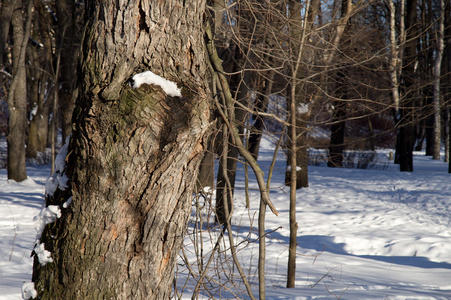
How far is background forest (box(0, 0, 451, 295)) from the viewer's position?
3.23 m

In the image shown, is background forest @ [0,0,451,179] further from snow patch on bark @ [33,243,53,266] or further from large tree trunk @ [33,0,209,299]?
snow patch on bark @ [33,243,53,266]

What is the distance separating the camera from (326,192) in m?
10.1

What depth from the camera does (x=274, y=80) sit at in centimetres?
774

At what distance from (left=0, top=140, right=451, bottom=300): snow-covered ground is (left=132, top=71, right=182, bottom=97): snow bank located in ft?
3.69

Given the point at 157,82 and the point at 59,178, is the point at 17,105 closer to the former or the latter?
the point at 59,178

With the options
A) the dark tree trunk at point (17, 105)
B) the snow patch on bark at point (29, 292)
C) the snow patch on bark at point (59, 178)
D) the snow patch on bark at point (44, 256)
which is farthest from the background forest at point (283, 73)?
the snow patch on bark at point (29, 292)

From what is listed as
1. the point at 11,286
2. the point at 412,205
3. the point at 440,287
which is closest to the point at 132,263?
the point at 11,286

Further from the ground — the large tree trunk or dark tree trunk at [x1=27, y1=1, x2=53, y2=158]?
dark tree trunk at [x1=27, y1=1, x2=53, y2=158]

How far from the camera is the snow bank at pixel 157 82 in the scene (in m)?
1.75

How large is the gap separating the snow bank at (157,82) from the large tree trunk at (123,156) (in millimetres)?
22

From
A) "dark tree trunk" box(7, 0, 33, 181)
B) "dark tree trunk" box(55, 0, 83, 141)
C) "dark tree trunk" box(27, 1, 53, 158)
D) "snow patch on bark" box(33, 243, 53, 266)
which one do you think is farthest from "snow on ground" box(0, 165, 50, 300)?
"dark tree trunk" box(27, 1, 53, 158)

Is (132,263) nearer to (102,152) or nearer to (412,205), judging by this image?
(102,152)

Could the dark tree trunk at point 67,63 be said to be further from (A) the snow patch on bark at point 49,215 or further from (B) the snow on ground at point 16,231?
(A) the snow patch on bark at point 49,215

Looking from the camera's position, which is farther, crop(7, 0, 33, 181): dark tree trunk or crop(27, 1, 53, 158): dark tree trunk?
crop(27, 1, 53, 158): dark tree trunk
